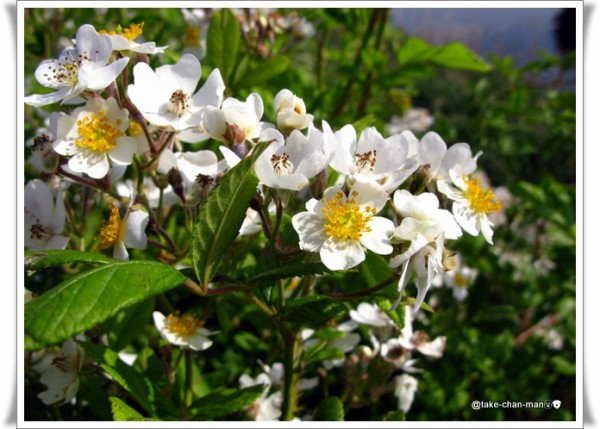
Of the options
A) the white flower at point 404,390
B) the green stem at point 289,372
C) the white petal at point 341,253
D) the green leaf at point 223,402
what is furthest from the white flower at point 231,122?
the white flower at point 404,390

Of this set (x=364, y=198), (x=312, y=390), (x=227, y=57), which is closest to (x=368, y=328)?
(x=312, y=390)

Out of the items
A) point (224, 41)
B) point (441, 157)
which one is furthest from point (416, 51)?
point (441, 157)

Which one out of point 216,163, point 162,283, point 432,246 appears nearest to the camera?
point 162,283

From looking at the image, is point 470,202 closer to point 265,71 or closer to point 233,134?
point 233,134

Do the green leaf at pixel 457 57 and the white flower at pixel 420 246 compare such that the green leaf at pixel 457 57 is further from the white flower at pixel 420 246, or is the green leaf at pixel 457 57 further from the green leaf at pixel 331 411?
the green leaf at pixel 331 411

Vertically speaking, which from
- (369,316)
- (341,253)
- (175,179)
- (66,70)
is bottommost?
(369,316)
